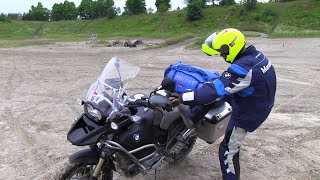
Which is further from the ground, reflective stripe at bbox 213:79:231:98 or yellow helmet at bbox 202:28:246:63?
yellow helmet at bbox 202:28:246:63

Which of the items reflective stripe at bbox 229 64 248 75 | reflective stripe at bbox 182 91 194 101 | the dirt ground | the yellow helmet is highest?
the yellow helmet

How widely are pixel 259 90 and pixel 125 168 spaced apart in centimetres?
170

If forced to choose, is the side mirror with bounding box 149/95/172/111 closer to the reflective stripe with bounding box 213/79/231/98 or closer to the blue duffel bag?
the reflective stripe with bounding box 213/79/231/98

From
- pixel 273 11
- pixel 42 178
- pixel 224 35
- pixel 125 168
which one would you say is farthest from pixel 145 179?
pixel 273 11

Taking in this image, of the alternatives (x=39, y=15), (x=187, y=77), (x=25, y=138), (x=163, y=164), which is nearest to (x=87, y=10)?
(x=39, y=15)

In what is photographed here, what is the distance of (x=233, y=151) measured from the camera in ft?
10.7

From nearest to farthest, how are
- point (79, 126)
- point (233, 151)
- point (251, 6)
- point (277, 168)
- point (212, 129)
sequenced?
1. point (79, 126)
2. point (233, 151)
3. point (212, 129)
4. point (277, 168)
5. point (251, 6)

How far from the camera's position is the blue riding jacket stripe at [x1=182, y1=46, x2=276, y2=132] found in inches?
108

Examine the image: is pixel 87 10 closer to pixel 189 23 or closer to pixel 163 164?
pixel 189 23

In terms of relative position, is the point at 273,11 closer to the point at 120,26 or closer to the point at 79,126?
the point at 120,26

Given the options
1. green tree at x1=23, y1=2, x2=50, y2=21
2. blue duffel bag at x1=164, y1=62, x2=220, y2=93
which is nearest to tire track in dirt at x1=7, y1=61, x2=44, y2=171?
blue duffel bag at x1=164, y1=62, x2=220, y2=93

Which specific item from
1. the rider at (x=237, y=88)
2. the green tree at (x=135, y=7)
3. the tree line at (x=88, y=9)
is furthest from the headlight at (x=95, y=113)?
the green tree at (x=135, y=7)

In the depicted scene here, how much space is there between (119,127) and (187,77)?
1367mm

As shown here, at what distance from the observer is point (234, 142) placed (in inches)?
127
